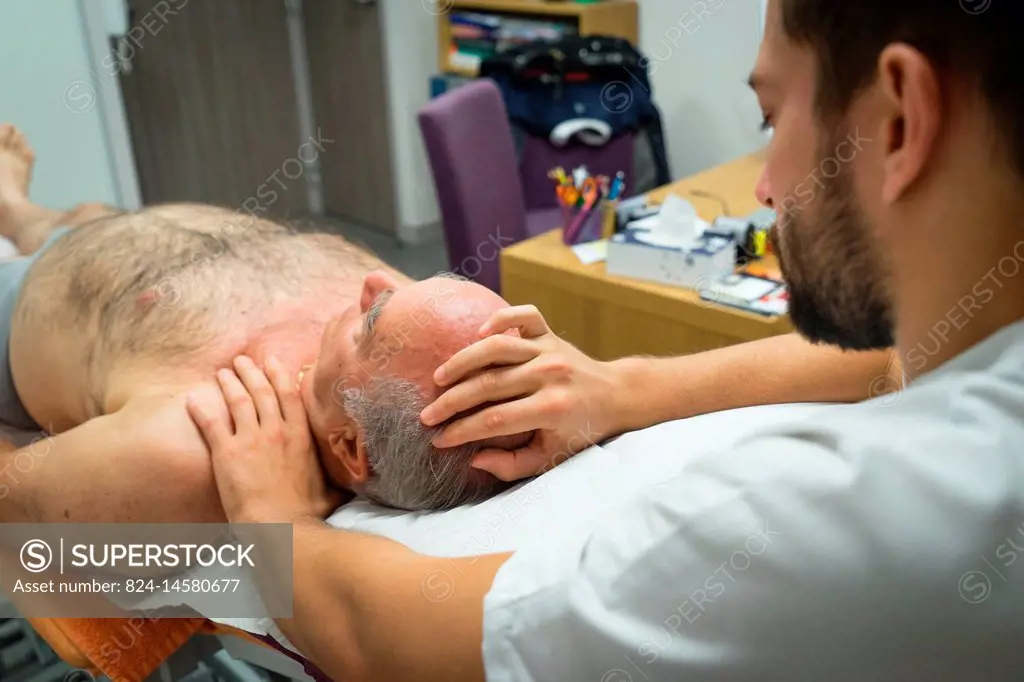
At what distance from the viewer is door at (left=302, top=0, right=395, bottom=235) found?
154 inches

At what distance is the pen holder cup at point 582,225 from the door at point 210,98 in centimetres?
185

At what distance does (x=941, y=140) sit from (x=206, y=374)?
964 mm

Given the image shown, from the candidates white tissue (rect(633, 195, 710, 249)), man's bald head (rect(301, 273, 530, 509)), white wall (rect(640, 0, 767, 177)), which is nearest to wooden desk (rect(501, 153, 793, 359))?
white tissue (rect(633, 195, 710, 249))

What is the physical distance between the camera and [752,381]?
1105 millimetres

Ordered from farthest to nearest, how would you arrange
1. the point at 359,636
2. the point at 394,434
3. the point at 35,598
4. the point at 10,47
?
the point at 10,47
the point at 35,598
the point at 394,434
the point at 359,636

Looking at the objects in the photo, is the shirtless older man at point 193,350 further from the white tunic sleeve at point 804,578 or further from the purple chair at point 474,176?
the purple chair at point 474,176

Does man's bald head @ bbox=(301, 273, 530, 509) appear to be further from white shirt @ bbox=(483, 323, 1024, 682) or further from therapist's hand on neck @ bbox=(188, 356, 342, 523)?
white shirt @ bbox=(483, 323, 1024, 682)

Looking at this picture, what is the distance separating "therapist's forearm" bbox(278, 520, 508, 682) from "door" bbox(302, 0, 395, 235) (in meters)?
3.39

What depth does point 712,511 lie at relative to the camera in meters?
0.61

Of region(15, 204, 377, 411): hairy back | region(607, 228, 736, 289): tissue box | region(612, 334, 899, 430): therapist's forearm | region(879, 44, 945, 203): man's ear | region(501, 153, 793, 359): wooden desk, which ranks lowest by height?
region(501, 153, 793, 359): wooden desk

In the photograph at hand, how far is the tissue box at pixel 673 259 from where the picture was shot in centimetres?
177

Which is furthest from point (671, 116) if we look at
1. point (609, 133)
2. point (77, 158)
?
point (77, 158)

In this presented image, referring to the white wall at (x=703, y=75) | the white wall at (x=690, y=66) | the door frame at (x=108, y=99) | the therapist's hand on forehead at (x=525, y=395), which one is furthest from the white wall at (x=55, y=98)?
the therapist's hand on forehead at (x=525, y=395)

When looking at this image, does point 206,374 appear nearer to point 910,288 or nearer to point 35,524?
point 35,524
